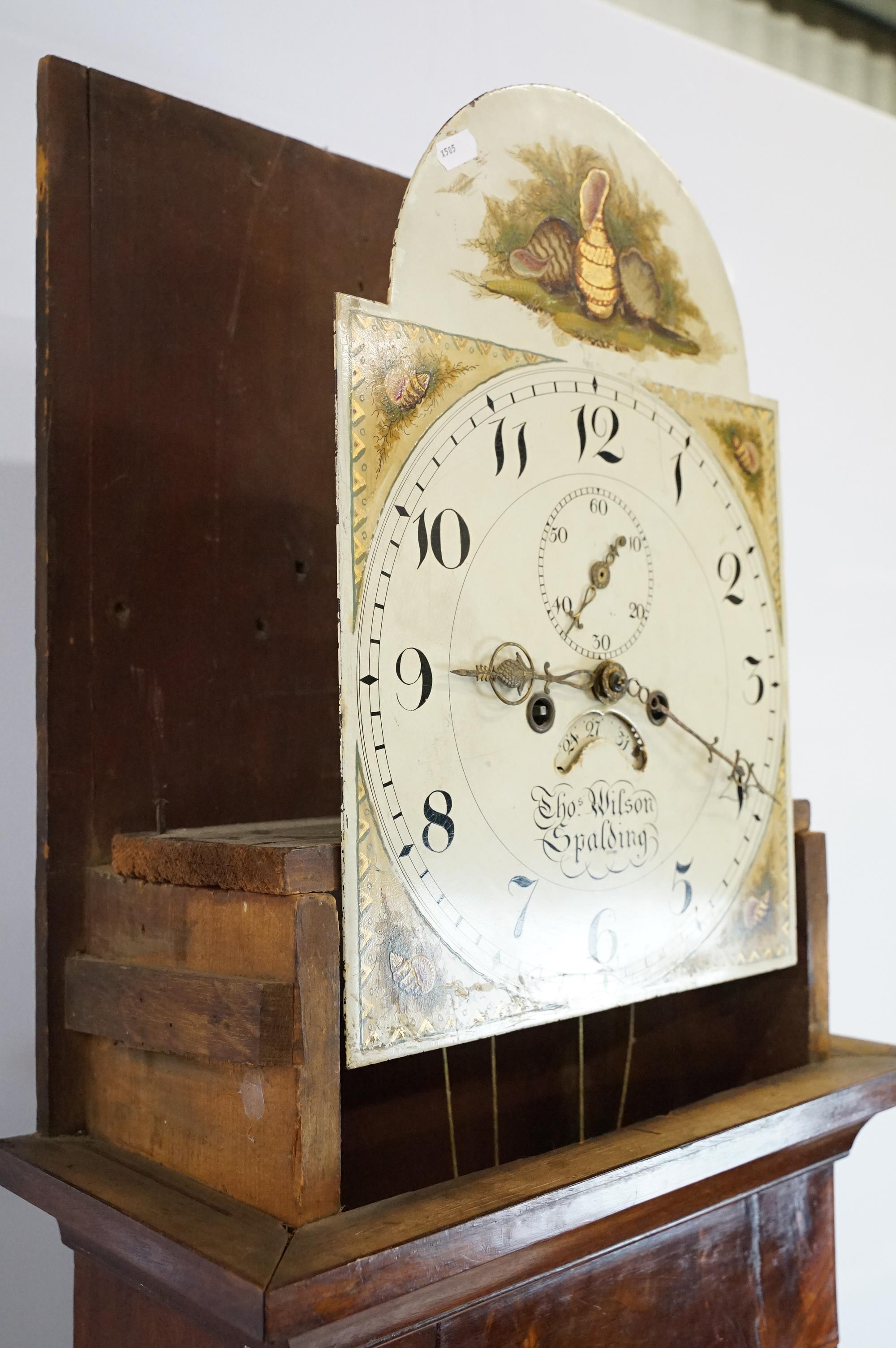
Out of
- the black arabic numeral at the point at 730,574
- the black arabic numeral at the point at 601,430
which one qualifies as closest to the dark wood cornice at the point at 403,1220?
the black arabic numeral at the point at 730,574

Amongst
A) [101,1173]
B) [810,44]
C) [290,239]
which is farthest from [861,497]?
[101,1173]

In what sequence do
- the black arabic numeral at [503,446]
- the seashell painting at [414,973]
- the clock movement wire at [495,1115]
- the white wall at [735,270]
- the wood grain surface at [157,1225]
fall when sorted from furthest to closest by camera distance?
the white wall at [735,270], the clock movement wire at [495,1115], the black arabic numeral at [503,446], the seashell painting at [414,973], the wood grain surface at [157,1225]

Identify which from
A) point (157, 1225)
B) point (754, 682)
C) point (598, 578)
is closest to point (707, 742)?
point (754, 682)

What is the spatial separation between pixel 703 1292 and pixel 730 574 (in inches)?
25.6

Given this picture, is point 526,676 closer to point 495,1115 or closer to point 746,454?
point 746,454

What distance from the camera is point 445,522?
1012 mm

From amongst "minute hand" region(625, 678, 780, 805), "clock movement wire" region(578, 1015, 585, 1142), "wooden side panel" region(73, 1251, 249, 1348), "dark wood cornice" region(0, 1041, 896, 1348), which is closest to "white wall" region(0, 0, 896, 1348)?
"wooden side panel" region(73, 1251, 249, 1348)

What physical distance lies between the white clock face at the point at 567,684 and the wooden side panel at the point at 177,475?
308mm

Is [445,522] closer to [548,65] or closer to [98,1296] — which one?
[98,1296]

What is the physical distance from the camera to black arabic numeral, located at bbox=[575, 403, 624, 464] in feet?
3.67

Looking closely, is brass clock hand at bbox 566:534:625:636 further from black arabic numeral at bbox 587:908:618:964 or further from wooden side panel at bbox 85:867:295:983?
wooden side panel at bbox 85:867:295:983

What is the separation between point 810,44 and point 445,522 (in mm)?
1741

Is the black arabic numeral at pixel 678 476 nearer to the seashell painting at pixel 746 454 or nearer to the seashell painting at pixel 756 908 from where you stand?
the seashell painting at pixel 746 454

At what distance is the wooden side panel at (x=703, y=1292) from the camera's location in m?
1.00
